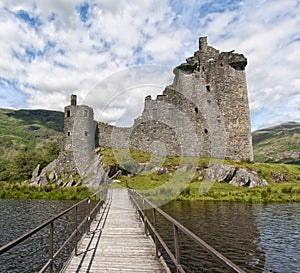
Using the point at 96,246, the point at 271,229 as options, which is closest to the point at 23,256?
the point at 96,246

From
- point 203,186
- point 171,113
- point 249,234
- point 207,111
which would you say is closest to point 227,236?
point 249,234

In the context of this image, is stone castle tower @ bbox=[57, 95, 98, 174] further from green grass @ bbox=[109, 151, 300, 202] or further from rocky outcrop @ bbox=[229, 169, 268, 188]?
rocky outcrop @ bbox=[229, 169, 268, 188]

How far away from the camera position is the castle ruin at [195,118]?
3216cm

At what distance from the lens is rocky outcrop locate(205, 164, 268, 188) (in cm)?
2522

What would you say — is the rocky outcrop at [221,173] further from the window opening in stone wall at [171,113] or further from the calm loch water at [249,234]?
the window opening in stone wall at [171,113]

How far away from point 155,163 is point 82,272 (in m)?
26.8

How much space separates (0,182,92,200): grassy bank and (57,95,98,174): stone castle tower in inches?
198

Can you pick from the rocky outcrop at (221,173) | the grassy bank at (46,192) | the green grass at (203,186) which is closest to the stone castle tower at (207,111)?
the green grass at (203,186)

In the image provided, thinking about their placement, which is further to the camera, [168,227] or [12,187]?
[12,187]

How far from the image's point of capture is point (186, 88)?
34344 mm

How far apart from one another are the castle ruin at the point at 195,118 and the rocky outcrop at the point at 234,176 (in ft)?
15.1

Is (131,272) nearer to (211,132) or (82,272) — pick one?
(82,272)

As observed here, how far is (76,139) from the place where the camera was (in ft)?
116

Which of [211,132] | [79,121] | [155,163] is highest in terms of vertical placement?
[79,121]
